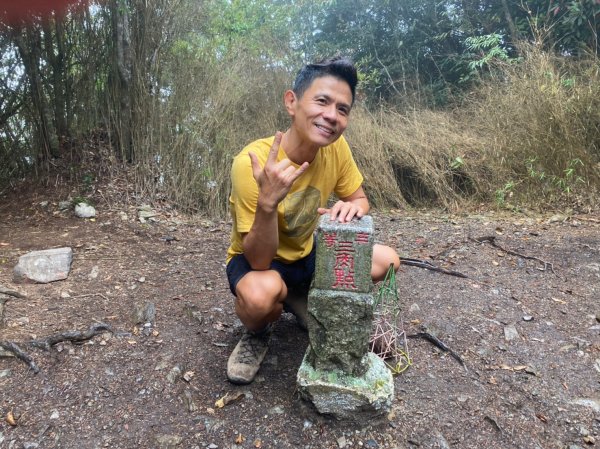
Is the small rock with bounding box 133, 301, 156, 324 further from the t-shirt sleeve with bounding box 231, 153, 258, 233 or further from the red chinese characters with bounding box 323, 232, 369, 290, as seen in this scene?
the red chinese characters with bounding box 323, 232, 369, 290

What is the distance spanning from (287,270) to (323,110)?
712mm

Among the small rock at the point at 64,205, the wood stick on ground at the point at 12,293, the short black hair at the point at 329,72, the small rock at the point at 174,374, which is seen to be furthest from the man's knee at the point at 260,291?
the small rock at the point at 64,205

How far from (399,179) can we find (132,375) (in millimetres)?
4587

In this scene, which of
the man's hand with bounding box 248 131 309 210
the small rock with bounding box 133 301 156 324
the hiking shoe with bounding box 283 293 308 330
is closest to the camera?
the man's hand with bounding box 248 131 309 210

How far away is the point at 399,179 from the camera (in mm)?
5789

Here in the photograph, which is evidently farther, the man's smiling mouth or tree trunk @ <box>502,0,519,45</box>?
tree trunk @ <box>502,0,519,45</box>

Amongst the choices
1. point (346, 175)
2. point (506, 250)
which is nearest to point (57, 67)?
point (346, 175)

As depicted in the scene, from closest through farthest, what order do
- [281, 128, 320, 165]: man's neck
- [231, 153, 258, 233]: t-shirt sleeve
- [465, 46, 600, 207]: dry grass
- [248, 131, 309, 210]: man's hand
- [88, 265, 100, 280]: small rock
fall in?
[248, 131, 309, 210]: man's hand, [231, 153, 258, 233]: t-shirt sleeve, [281, 128, 320, 165]: man's neck, [88, 265, 100, 280]: small rock, [465, 46, 600, 207]: dry grass

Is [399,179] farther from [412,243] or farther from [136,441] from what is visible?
[136,441]

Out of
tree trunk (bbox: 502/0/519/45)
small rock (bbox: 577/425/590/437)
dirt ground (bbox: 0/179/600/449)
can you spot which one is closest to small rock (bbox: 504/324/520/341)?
dirt ground (bbox: 0/179/600/449)

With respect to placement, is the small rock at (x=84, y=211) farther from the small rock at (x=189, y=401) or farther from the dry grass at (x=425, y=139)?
the small rock at (x=189, y=401)

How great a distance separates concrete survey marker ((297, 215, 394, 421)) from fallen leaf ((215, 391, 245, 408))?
30 centimetres

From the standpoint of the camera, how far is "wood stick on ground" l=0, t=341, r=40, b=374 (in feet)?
6.07

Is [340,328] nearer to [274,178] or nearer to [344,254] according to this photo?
[344,254]
